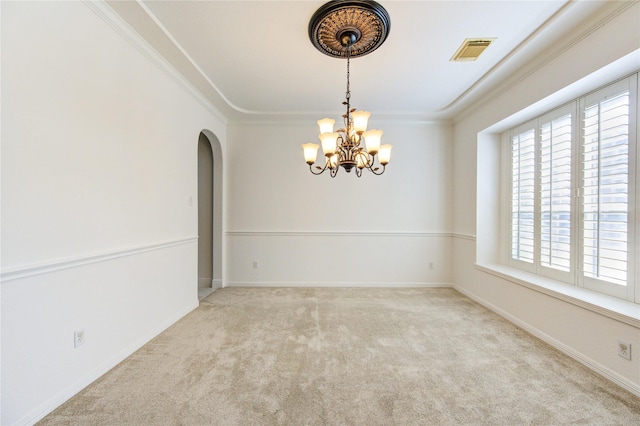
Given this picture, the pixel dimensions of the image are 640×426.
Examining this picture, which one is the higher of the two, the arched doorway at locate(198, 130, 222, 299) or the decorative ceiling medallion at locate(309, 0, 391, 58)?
the decorative ceiling medallion at locate(309, 0, 391, 58)

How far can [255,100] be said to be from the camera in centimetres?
382

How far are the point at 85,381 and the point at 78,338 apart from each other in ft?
1.02

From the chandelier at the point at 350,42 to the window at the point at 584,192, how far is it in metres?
1.79

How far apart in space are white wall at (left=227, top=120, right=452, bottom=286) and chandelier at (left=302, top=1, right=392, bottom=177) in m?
2.04

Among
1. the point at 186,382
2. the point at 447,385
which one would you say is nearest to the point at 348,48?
the point at 447,385

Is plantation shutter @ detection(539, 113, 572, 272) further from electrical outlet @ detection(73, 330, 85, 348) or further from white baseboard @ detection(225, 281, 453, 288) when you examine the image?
electrical outlet @ detection(73, 330, 85, 348)

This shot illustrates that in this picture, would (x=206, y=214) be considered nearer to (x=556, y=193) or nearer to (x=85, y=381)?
(x=85, y=381)

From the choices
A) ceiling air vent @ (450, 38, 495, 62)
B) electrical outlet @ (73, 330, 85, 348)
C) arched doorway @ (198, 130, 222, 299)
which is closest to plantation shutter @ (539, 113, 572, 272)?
ceiling air vent @ (450, 38, 495, 62)

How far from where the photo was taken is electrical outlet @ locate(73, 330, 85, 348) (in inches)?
72.9

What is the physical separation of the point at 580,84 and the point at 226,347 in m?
3.76

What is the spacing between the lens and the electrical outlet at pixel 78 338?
185cm

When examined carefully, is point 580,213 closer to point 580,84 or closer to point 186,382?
point 580,84

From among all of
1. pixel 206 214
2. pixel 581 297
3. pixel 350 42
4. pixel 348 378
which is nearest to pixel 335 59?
pixel 350 42

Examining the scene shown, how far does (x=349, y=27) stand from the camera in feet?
7.22
